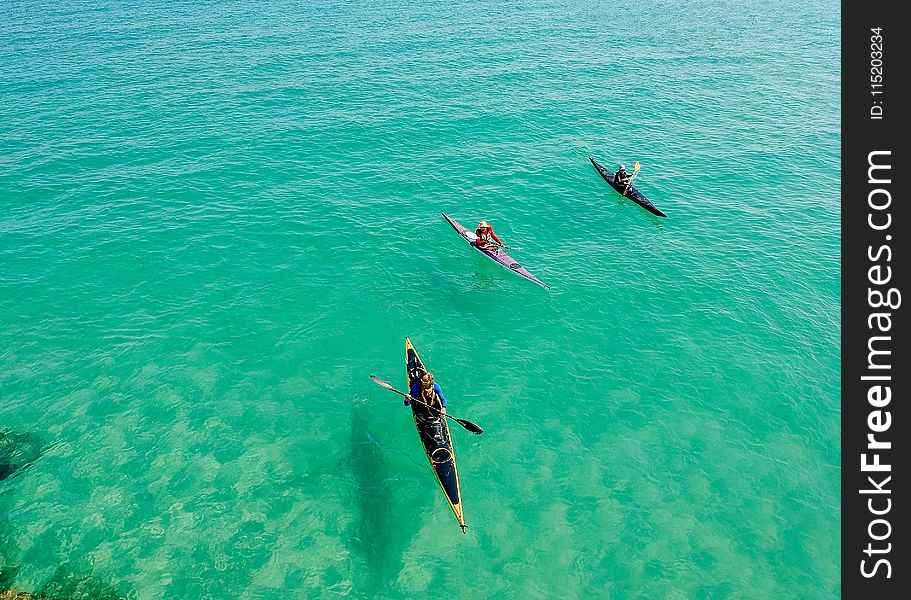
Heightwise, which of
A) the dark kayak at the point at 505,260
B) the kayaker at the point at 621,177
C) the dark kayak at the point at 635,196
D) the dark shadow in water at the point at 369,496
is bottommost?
the dark shadow in water at the point at 369,496

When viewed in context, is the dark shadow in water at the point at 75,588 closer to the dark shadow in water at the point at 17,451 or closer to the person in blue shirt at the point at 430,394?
the dark shadow in water at the point at 17,451

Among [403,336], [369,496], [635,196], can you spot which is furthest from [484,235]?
[369,496]

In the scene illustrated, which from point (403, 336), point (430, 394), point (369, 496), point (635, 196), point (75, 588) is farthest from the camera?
point (635, 196)

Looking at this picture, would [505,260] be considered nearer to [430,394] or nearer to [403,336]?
[403,336]

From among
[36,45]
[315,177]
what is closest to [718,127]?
[315,177]
